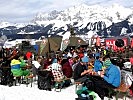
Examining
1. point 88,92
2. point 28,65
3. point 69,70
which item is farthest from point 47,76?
point 88,92

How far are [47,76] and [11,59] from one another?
9.46 ft

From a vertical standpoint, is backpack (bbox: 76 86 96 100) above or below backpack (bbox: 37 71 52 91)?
above

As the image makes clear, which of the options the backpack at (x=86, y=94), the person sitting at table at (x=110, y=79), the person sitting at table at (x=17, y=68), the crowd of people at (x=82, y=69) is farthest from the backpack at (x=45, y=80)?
the backpack at (x=86, y=94)

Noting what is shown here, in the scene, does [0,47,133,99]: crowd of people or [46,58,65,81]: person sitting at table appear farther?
[46,58,65,81]: person sitting at table

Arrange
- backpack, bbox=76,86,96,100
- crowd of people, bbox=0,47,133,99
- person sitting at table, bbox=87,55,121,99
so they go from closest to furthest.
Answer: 1. backpack, bbox=76,86,96,100
2. person sitting at table, bbox=87,55,121,99
3. crowd of people, bbox=0,47,133,99

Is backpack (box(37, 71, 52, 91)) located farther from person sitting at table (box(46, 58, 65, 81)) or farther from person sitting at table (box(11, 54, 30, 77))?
person sitting at table (box(11, 54, 30, 77))

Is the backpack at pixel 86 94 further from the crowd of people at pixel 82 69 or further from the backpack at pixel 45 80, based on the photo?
the backpack at pixel 45 80

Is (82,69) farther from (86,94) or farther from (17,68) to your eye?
(86,94)

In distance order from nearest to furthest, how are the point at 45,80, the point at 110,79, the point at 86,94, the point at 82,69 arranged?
the point at 86,94 → the point at 110,79 → the point at 82,69 → the point at 45,80

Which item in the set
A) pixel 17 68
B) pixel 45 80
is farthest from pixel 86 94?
pixel 17 68

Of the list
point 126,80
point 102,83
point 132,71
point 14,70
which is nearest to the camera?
point 102,83

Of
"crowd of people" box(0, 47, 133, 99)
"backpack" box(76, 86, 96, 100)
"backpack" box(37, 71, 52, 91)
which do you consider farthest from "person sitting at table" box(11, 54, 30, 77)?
"backpack" box(76, 86, 96, 100)

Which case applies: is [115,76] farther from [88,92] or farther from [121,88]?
[88,92]

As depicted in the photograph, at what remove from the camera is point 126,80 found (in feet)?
38.2
